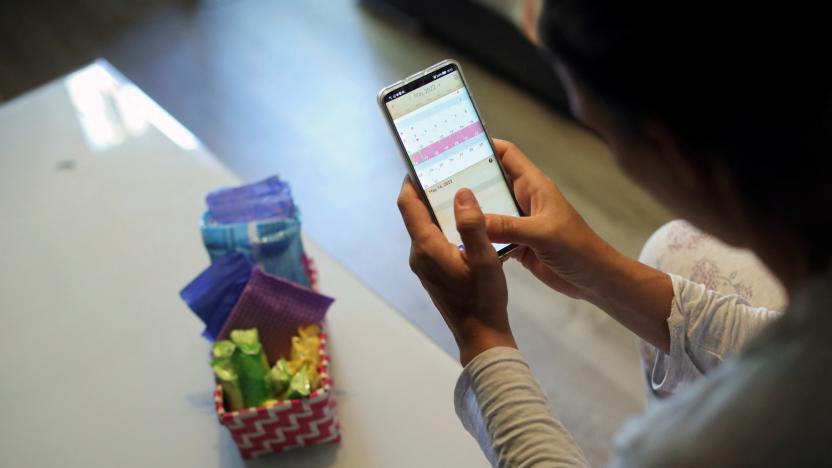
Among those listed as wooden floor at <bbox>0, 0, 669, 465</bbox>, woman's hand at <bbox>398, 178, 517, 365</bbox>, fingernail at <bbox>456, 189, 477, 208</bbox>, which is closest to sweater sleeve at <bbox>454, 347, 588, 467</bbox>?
woman's hand at <bbox>398, 178, 517, 365</bbox>

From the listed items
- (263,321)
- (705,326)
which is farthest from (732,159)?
(263,321)

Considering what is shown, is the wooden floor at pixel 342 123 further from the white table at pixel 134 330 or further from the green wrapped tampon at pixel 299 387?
the green wrapped tampon at pixel 299 387

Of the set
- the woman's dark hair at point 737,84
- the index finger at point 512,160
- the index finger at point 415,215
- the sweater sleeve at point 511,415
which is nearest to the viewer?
the woman's dark hair at point 737,84

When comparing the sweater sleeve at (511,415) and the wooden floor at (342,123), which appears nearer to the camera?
the sweater sleeve at (511,415)

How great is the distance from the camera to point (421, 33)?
8.45 feet

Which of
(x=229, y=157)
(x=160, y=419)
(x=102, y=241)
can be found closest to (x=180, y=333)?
(x=160, y=419)

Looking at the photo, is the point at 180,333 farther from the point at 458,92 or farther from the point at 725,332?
the point at 725,332

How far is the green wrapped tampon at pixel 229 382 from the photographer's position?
2.75ft

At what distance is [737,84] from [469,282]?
37 cm

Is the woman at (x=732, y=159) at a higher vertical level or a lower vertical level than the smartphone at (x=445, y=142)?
lower

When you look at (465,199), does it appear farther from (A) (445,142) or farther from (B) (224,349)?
(B) (224,349)

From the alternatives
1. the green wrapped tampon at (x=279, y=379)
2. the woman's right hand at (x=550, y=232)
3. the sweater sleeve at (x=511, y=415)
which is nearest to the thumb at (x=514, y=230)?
the woman's right hand at (x=550, y=232)

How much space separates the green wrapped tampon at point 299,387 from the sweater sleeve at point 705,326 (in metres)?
0.40

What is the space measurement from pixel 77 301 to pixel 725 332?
81 cm
